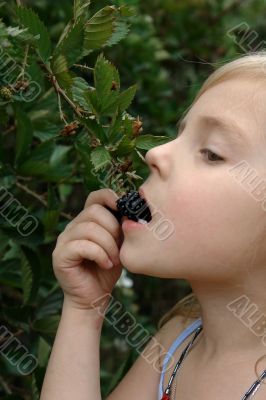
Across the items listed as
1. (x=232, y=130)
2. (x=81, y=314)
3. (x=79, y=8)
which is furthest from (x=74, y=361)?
(x=79, y=8)

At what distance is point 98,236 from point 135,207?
0.11m

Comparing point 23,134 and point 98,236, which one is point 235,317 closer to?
point 98,236

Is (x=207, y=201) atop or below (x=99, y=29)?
below

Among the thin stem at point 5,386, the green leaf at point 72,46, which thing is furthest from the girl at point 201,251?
the thin stem at point 5,386

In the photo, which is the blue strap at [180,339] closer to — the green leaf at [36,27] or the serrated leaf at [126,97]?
the serrated leaf at [126,97]

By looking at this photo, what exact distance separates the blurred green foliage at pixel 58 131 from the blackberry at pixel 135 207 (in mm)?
66

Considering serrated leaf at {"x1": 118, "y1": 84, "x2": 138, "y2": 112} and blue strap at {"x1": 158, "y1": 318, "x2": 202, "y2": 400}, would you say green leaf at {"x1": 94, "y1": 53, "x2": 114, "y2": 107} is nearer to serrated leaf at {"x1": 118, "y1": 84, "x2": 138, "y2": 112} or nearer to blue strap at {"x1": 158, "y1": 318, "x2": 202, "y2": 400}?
serrated leaf at {"x1": 118, "y1": 84, "x2": 138, "y2": 112}

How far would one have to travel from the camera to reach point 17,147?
162cm

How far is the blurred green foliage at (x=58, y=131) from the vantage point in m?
1.34

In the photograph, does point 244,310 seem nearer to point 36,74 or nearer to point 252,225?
point 252,225

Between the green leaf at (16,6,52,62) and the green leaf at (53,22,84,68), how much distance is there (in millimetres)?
22

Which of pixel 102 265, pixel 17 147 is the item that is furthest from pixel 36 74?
pixel 102 265

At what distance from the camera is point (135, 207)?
1305 millimetres

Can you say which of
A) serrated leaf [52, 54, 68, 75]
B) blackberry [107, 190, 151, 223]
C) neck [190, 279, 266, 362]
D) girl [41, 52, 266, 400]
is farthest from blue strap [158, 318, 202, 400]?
serrated leaf [52, 54, 68, 75]
